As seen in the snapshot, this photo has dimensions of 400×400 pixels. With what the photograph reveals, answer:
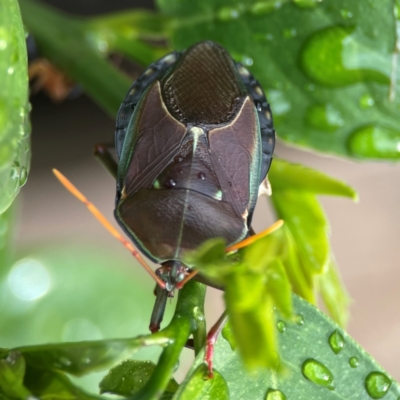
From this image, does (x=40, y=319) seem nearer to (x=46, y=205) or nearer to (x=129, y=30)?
(x=129, y=30)

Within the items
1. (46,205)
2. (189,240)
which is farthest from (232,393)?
(46,205)

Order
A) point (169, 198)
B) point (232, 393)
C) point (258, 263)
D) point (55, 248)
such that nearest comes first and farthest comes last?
point (258, 263), point (232, 393), point (169, 198), point (55, 248)

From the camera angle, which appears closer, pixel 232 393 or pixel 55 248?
pixel 232 393

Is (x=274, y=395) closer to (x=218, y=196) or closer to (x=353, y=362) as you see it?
(x=353, y=362)

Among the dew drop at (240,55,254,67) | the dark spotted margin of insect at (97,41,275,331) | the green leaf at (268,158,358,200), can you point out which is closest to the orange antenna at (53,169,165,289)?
the dark spotted margin of insect at (97,41,275,331)

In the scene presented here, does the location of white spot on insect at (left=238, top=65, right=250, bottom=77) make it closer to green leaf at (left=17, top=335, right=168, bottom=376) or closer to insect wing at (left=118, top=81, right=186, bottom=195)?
insect wing at (left=118, top=81, right=186, bottom=195)

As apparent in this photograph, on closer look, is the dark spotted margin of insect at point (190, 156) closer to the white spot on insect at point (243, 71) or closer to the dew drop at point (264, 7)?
the white spot on insect at point (243, 71)
